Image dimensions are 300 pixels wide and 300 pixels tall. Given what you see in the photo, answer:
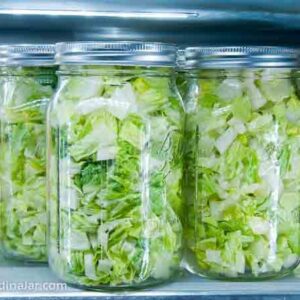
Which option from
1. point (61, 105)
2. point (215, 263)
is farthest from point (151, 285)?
Result: point (61, 105)

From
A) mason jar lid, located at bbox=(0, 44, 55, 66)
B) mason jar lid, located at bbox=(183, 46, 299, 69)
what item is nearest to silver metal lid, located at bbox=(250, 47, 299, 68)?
mason jar lid, located at bbox=(183, 46, 299, 69)

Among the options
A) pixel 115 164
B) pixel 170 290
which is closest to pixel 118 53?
pixel 115 164

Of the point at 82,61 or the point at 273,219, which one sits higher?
the point at 82,61

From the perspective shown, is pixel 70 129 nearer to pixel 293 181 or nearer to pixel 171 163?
pixel 171 163

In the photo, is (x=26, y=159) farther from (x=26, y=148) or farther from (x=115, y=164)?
(x=115, y=164)

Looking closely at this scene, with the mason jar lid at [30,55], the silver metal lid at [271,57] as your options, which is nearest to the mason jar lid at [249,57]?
the silver metal lid at [271,57]

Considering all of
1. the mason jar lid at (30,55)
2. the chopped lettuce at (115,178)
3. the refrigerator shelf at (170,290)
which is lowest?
the refrigerator shelf at (170,290)

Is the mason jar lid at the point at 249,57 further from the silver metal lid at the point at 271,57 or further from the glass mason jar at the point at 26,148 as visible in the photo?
the glass mason jar at the point at 26,148
